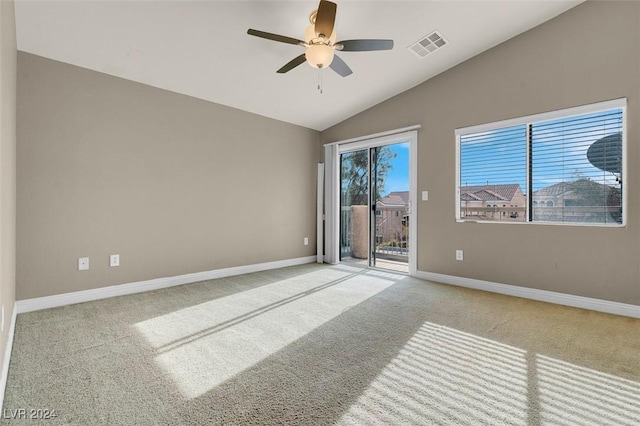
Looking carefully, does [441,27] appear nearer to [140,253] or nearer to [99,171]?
[99,171]

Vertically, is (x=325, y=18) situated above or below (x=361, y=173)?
above

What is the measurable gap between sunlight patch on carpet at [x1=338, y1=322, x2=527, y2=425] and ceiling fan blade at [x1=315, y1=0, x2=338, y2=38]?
7.97ft

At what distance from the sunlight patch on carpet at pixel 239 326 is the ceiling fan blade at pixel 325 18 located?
2359 mm

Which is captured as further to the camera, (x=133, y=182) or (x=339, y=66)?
(x=133, y=182)

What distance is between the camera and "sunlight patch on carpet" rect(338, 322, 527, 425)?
1.46 m

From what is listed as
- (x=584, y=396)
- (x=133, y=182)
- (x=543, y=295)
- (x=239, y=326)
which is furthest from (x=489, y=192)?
(x=133, y=182)

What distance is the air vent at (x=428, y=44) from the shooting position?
3.29 m

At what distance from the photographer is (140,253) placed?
3.55 metres

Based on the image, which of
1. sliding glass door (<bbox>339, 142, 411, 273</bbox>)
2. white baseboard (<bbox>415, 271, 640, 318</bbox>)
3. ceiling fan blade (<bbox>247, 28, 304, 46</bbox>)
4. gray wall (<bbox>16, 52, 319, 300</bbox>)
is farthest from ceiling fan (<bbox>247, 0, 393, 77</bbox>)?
white baseboard (<bbox>415, 271, 640, 318</bbox>)

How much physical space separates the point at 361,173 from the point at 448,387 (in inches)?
152

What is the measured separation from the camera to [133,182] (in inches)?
138

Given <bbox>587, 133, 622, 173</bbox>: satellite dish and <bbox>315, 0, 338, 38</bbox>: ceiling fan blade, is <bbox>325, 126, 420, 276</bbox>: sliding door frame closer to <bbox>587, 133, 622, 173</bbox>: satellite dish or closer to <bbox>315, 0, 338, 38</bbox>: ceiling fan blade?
<bbox>587, 133, 622, 173</bbox>: satellite dish

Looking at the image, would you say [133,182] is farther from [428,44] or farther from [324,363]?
[428,44]

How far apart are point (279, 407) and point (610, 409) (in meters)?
1.64
